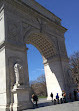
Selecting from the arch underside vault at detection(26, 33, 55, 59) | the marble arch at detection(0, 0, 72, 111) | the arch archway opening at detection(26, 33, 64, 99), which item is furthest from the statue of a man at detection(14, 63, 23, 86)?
the arch underside vault at detection(26, 33, 55, 59)

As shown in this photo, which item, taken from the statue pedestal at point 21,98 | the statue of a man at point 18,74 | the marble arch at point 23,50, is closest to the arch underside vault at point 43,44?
the marble arch at point 23,50

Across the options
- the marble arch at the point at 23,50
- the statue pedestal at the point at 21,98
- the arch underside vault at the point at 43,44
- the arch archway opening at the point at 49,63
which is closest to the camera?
the statue pedestal at the point at 21,98

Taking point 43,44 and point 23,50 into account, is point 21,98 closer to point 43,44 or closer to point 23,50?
point 23,50

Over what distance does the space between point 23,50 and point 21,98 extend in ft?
16.2

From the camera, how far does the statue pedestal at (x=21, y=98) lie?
995 cm

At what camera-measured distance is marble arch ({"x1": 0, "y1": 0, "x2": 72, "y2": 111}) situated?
10656 millimetres

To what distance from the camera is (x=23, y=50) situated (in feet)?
43.0

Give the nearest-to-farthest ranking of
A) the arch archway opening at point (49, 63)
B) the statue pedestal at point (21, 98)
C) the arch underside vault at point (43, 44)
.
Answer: the statue pedestal at point (21, 98), the arch archway opening at point (49, 63), the arch underside vault at point (43, 44)

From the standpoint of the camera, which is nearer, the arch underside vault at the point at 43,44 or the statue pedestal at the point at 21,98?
the statue pedestal at the point at 21,98

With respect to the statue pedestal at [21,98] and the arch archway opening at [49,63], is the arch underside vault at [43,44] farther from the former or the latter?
the statue pedestal at [21,98]

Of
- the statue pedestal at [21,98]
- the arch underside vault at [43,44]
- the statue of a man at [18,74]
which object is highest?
the arch underside vault at [43,44]

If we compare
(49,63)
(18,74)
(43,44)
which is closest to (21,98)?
(18,74)

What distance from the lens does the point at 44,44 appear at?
18625mm

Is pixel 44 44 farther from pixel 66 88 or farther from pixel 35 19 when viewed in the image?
pixel 66 88
